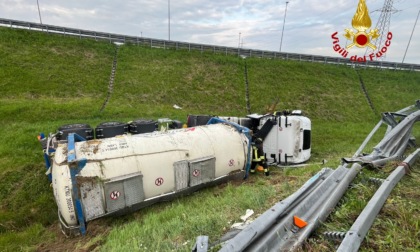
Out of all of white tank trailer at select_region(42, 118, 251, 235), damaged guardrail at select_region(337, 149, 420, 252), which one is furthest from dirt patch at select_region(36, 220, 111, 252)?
damaged guardrail at select_region(337, 149, 420, 252)

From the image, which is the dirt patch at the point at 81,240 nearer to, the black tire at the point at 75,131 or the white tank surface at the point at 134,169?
the white tank surface at the point at 134,169

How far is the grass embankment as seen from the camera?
15.0ft

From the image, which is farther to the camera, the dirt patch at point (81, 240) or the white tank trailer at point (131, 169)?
the white tank trailer at point (131, 169)

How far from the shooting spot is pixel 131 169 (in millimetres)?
6355

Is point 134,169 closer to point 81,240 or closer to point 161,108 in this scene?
point 81,240

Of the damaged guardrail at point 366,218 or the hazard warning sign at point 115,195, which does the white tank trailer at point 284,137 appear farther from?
the damaged guardrail at point 366,218

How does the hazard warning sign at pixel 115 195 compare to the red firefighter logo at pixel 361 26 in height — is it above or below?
below

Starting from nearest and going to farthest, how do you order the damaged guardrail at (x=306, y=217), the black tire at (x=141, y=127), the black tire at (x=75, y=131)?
the damaged guardrail at (x=306, y=217)
the black tire at (x=75, y=131)
the black tire at (x=141, y=127)

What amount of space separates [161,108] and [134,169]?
1339 centimetres

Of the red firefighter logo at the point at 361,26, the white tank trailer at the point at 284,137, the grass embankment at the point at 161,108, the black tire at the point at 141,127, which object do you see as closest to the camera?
the grass embankment at the point at 161,108

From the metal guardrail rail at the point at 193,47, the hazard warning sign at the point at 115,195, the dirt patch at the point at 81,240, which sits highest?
the metal guardrail rail at the point at 193,47

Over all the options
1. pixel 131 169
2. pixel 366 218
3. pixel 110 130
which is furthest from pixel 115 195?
pixel 366 218

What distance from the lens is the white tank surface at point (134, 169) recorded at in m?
5.80

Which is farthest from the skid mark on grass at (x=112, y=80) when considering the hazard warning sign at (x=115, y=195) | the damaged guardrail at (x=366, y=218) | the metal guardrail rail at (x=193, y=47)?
the damaged guardrail at (x=366, y=218)
